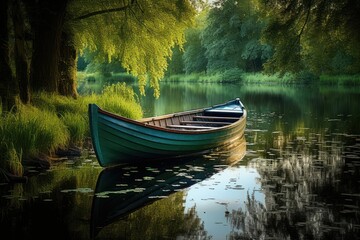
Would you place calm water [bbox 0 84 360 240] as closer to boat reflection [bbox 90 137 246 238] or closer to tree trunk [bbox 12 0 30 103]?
boat reflection [bbox 90 137 246 238]

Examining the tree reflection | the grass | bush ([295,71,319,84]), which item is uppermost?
the grass

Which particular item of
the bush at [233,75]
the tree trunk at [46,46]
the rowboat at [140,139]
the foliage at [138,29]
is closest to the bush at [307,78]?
the bush at [233,75]

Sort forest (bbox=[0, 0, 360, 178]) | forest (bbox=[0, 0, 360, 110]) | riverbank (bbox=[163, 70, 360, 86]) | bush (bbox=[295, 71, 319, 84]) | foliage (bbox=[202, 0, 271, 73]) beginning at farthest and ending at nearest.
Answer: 1. foliage (bbox=[202, 0, 271, 73])
2. bush (bbox=[295, 71, 319, 84])
3. riverbank (bbox=[163, 70, 360, 86])
4. forest (bbox=[0, 0, 360, 110])
5. forest (bbox=[0, 0, 360, 178])

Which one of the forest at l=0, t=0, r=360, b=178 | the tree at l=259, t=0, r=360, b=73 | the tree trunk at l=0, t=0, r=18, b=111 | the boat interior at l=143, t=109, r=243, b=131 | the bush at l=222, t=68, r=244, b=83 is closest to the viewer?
the tree trunk at l=0, t=0, r=18, b=111

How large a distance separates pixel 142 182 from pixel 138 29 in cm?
842

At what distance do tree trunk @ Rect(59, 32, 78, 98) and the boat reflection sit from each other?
5872mm

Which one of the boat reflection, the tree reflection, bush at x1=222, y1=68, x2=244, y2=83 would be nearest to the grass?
the boat reflection

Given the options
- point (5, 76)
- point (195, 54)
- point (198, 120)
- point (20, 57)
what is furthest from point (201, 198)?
point (195, 54)

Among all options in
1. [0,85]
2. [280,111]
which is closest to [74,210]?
[0,85]

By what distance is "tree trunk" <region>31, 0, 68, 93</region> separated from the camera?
14.3 meters

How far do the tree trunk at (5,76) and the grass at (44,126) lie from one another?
0.99ft

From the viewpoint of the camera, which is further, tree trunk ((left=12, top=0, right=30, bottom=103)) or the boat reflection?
tree trunk ((left=12, top=0, right=30, bottom=103))

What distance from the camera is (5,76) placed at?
37.3 feet

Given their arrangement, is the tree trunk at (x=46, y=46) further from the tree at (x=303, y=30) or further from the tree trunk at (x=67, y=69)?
the tree at (x=303, y=30)
